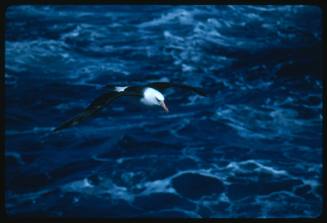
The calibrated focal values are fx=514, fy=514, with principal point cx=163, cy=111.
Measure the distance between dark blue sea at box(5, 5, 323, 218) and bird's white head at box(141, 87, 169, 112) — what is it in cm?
178

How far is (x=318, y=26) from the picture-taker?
37.4 feet

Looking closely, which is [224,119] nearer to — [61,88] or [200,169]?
[200,169]

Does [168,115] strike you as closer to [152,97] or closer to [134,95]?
[134,95]

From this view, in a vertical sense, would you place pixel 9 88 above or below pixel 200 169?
above

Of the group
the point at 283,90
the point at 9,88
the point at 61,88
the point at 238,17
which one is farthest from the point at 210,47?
the point at 9,88

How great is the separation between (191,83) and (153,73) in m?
0.76

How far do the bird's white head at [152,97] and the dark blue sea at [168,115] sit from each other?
1783 mm

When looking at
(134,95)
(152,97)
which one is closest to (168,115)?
(134,95)

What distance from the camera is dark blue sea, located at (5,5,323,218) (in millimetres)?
7500

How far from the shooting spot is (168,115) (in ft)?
30.8

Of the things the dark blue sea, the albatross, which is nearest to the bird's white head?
the albatross

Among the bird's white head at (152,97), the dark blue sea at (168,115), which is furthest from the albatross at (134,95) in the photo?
the dark blue sea at (168,115)

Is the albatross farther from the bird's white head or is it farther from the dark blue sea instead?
the dark blue sea

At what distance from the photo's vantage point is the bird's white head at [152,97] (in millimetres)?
6262
